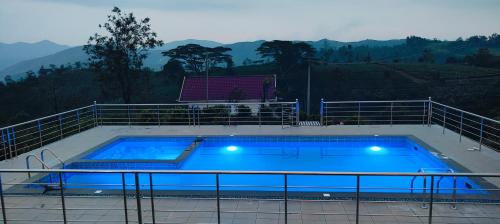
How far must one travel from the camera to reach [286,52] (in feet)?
96.6

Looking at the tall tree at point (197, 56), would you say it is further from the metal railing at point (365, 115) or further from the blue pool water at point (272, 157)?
the blue pool water at point (272, 157)

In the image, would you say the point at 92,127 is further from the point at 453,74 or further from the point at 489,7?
the point at 453,74

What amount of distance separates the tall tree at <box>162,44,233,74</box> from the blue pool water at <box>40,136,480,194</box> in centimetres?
1942

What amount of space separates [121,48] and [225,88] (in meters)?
8.98

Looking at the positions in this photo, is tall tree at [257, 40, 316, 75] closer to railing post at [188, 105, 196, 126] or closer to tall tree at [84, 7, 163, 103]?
tall tree at [84, 7, 163, 103]

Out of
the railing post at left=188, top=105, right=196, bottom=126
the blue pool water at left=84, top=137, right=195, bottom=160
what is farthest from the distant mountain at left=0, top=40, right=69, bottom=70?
the blue pool water at left=84, top=137, right=195, bottom=160

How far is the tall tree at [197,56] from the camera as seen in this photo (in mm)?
27891

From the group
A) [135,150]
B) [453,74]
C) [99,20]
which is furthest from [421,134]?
[453,74]

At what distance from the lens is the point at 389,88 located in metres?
31.3

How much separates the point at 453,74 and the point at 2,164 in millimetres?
34350

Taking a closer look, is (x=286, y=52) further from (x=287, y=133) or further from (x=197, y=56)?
(x=287, y=133)

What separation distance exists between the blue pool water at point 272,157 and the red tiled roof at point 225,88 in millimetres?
13173

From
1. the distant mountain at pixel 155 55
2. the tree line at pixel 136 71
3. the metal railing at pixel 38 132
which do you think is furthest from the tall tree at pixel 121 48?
the distant mountain at pixel 155 55

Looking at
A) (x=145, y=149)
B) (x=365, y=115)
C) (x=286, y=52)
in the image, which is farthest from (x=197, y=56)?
(x=145, y=149)
